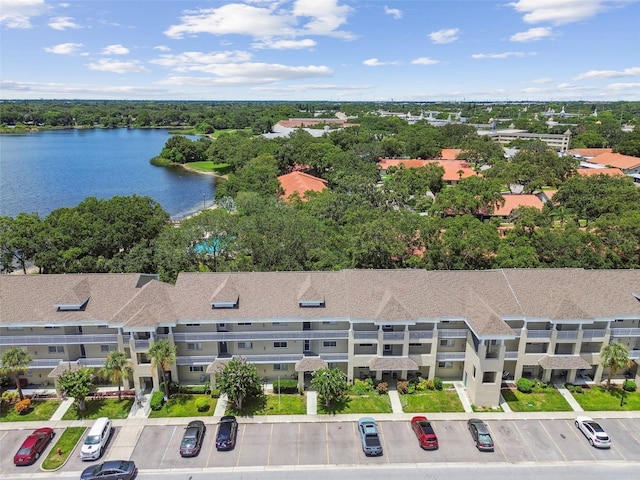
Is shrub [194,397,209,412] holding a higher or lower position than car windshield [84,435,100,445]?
lower

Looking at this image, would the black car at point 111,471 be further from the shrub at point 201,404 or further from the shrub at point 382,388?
the shrub at point 382,388

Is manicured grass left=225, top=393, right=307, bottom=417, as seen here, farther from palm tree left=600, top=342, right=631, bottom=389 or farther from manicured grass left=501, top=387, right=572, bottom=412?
palm tree left=600, top=342, right=631, bottom=389

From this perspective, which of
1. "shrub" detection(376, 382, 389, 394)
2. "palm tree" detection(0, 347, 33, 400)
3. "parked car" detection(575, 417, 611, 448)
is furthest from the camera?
"shrub" detection(376, 382, 389, 394)

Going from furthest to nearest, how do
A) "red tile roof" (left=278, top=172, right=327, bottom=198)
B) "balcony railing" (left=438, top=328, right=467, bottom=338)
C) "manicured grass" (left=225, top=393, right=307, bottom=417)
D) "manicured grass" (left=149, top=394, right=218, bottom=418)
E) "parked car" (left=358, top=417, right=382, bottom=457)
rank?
"red tile roof" (left=278, top=172, right=327, bottom=198), "balcony railing" (left=438, top=328, right=467, bottom=338), "manicured grass" (left=225, top=393, right=307, bottom=417), "manicured grass" (left=149, top=394, right=218, bottom=418), "parked car" (left=358, top=417, right=382, bottom=457)

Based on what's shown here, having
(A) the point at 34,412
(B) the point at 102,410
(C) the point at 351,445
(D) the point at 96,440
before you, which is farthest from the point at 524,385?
(A) the point at 34,412

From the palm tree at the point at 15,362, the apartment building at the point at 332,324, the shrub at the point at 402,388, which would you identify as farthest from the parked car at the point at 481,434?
the palm tree at the point at 15,362

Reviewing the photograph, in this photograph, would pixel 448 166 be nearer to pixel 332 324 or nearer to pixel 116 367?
pixel 332 324

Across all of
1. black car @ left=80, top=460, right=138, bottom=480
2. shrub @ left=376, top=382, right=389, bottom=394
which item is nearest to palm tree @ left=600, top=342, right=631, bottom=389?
shrub @ left=376, top=382, right=389, bottom=394
